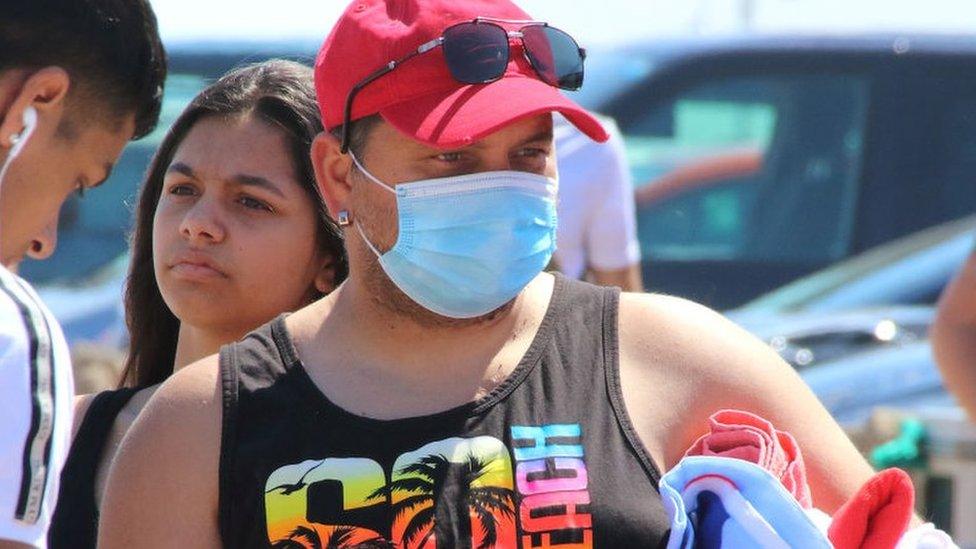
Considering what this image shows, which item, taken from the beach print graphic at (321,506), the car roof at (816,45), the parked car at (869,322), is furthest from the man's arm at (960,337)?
the car roof at (816,45)

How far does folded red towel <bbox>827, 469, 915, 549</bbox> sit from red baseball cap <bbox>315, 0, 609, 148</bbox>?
675 mm

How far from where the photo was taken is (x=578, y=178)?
5004 millimetres

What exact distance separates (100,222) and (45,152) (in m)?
5.88

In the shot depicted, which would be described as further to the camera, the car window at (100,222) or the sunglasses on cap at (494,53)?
the car window at (100,222)

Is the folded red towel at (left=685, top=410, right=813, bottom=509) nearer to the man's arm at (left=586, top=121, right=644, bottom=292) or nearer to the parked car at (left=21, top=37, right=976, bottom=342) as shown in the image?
the man's arm at (left=586, top=121, right=644, bottom=292)

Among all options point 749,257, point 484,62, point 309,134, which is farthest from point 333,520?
point 749,257

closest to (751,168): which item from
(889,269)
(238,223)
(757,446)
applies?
(889,269)

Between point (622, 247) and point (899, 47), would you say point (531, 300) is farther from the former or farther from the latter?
point (899, 47)

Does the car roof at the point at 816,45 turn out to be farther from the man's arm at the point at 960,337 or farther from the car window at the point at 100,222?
the man's arm at the point at 960,337

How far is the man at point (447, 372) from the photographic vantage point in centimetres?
242

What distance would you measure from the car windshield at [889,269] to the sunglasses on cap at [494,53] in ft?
14.3

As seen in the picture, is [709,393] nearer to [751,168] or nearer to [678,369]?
[678,369]

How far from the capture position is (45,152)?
2.50m

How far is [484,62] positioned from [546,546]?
26.6 inches
